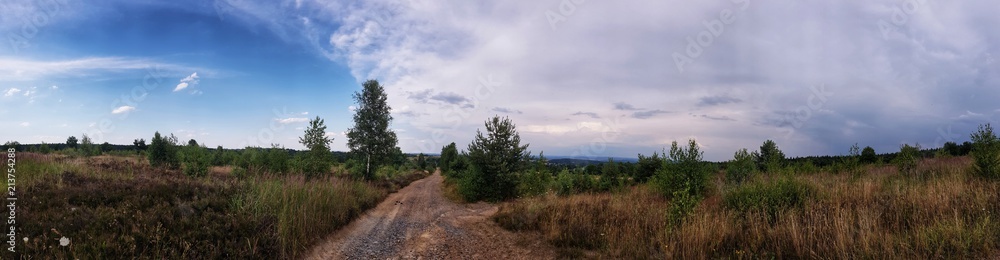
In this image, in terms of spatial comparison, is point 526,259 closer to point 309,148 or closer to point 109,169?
point 109,169

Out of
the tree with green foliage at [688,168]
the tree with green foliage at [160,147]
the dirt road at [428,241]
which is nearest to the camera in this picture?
the dirt road at [428,241]

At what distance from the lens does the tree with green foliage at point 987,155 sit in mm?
10678

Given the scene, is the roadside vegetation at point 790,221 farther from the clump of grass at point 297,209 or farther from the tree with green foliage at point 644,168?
the tree with green foliage at point 644,168

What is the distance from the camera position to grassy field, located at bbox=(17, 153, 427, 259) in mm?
5342

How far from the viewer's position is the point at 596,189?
96.7 ft

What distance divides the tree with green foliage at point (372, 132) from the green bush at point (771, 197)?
27447 millimetres

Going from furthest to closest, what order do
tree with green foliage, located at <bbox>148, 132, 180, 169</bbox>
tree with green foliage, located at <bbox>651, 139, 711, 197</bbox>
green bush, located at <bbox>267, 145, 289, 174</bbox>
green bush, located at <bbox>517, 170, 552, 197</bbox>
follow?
1. tree with green foliage, located at <bbox>148, 132, 180, 169</bbox>
2. green bush, located at <bbox>267, 145, 289, 174</bbox>
3. green bush, located at <bbox>517, 170, 552, 197</bbox>
4. tree with green foliage, located at <bbox>651, 139, 711, 197</bbox>

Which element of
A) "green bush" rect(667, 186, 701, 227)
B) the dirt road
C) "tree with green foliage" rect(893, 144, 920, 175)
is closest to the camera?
"green bush" rect(667, 186, 701, 227)

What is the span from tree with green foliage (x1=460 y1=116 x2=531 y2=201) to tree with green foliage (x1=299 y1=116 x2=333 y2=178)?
27.3ft

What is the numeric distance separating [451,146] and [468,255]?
52.2 metres

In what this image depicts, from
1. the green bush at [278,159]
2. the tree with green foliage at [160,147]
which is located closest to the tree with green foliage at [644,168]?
the green bush at [278,159]

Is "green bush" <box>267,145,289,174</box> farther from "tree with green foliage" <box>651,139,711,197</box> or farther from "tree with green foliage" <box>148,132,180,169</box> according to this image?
"tree with green foliage" <box>651,139,711,197</box>

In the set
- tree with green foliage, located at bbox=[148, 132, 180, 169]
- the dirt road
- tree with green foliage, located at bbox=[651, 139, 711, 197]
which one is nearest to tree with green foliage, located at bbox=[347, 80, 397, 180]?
tree with green foliage, located at bbox=[148, 132, 180, 169]

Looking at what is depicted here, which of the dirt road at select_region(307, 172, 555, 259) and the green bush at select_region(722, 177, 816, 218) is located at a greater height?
the green bush at select_region(722, 177, 816, 218)
